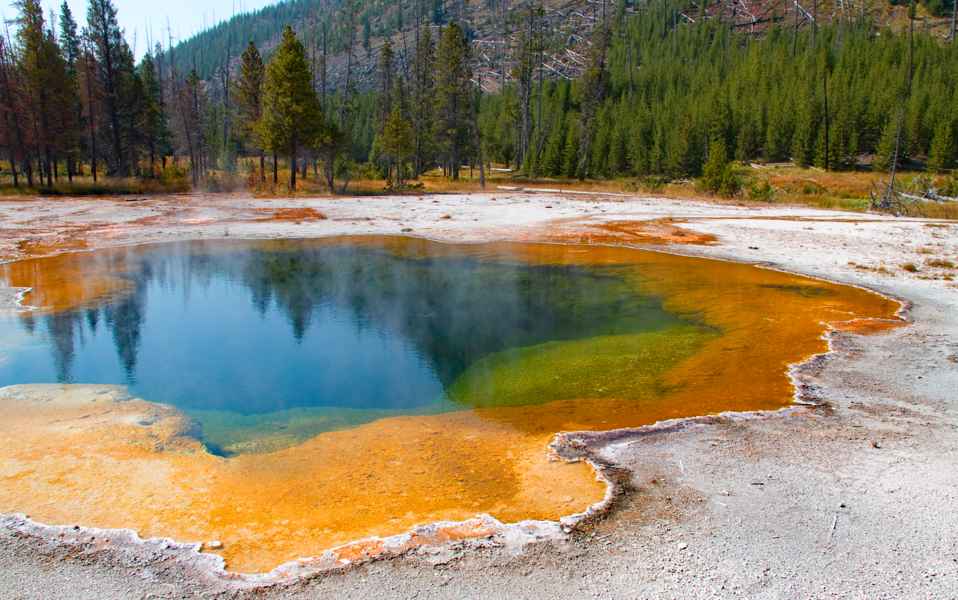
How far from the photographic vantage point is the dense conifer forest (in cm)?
4419

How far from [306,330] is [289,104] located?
33.2 meters

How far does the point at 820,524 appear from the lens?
5613 millimetres

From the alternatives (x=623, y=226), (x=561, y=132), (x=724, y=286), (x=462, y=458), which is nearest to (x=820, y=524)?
(x=462, y=458)

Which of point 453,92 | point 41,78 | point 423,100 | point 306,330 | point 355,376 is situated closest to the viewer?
point 355,376

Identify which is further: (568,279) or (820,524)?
(568,279)

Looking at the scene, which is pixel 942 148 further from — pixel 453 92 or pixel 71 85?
pixel 71 85

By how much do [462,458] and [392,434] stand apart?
1.25m

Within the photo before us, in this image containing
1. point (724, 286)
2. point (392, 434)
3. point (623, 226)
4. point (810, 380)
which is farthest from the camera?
point (623, 226)

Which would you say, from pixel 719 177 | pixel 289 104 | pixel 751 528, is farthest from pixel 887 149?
pixel 751 528

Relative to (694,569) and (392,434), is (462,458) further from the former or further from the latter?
(694,569)

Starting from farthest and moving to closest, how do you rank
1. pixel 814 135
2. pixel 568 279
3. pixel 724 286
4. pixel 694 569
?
pixel 814 135
pixel 568 279
pixel 724 286
pixel 694 569

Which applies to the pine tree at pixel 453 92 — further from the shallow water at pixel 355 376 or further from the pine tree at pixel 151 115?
the shallow water at pixel 355 376

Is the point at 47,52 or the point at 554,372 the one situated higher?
the point at 47,52

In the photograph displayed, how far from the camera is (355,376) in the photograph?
37.8ft
